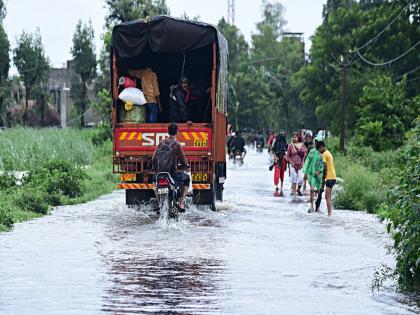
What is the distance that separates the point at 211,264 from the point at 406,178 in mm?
2951

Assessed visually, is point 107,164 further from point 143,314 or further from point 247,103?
point 247,103

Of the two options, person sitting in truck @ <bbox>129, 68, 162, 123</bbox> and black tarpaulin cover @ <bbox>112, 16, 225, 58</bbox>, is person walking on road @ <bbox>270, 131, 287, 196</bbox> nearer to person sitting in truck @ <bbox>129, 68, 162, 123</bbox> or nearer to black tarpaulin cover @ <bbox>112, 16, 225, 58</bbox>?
person sitting in truck @ <bbox>129, 68, 162, 123</bbox>

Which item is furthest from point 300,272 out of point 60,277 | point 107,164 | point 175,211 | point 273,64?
point 273,64

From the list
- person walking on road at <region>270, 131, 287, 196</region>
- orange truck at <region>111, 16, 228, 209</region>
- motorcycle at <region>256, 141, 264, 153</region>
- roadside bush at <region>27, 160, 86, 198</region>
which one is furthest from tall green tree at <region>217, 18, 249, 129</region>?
orange truck at <region>111, 16, 228, 209</region>

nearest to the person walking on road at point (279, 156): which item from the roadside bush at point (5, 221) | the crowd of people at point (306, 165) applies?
the crowd of people at point (306, 165)

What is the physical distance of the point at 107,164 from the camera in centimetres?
3819

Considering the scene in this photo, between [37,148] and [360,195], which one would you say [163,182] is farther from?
[37,148]

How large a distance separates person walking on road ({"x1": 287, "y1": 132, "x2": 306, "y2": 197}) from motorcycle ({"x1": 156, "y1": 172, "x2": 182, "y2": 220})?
358 inches

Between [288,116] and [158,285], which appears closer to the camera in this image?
[158,285]

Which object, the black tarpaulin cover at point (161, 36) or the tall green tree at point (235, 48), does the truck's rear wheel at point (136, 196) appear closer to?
the black tarpaulin cover at point (161, 36)

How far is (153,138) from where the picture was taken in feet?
65.9

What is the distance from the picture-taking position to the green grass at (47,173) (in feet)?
67.3

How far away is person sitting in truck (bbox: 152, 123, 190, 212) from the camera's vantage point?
1766 centimetres

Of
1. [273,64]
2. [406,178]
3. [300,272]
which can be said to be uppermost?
[273,64]
